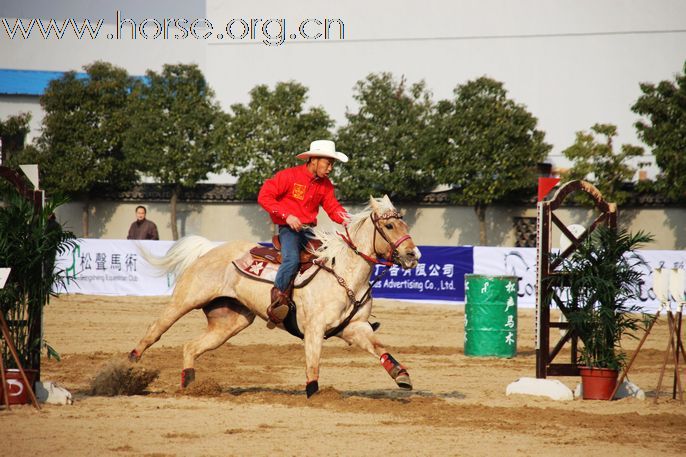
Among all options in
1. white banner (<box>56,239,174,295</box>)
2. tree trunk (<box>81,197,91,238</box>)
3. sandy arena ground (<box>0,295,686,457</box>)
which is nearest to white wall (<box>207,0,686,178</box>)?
tree trunk (<box>81,197,91,238</box>)

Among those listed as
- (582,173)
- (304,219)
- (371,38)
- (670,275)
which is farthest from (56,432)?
(371,38)

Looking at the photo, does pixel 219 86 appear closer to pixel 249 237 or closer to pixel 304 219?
pixel 249 237

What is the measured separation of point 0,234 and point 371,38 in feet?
125

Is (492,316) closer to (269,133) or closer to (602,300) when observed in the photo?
(602,300)

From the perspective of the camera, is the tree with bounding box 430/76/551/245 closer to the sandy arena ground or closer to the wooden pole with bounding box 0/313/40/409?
the sandy arena ground

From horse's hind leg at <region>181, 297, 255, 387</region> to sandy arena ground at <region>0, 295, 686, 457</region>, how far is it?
42cm

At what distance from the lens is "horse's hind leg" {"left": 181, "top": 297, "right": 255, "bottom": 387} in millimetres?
10609

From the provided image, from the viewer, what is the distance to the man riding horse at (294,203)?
9.87 metres

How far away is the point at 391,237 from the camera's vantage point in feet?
31.4

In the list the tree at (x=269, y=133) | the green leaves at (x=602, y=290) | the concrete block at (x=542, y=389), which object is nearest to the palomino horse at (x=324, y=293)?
the concrete block at (x=542, y=389)

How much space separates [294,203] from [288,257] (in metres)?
0.60

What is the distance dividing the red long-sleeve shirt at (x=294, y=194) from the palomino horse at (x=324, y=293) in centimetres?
30

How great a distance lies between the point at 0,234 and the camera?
9.30m

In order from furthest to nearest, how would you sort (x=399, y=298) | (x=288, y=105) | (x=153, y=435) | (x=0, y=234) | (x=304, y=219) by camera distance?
(x=288, y=105), (x=399, y=298), (x=304, y=219), (x=0, y=234), (x=153, y=435)
